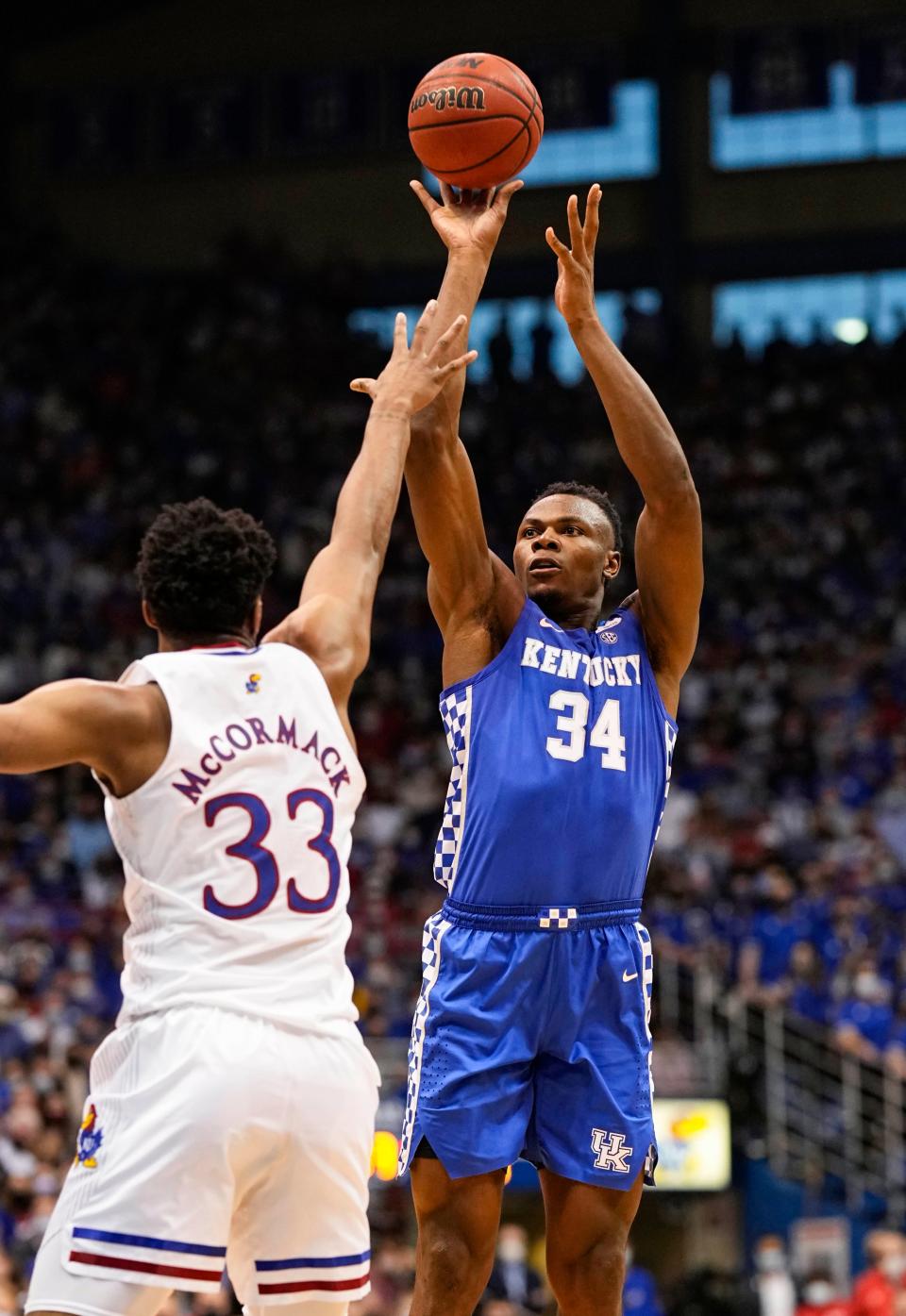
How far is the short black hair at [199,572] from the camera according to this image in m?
4.20

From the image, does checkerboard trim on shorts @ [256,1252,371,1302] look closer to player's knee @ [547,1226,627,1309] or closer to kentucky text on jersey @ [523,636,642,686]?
player's knee @ [547,1226,627,1309]

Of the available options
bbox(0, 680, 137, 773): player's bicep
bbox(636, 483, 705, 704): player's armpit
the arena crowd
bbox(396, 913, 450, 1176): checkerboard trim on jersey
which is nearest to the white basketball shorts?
bbox(0, 680, 137, 773): player's bicep

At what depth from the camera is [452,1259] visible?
491 centimetres

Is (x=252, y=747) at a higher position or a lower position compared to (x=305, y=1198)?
higher

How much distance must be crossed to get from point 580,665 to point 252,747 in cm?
148

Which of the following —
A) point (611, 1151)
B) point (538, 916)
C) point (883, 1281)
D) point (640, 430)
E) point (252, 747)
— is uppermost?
point (640, 430)

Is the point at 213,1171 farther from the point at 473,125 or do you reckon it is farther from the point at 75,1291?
the point at 473,125

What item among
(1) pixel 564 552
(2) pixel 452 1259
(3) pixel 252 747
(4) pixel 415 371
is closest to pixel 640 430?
(1) pixel 564 552

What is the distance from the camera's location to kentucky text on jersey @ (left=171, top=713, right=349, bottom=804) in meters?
4.00

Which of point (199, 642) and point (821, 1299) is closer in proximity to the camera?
point (199, 642)

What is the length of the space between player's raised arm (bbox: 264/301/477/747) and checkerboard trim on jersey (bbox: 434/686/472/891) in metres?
0.69

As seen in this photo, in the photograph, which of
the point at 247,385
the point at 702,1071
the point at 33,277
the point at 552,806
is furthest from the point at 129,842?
the point at 33,277

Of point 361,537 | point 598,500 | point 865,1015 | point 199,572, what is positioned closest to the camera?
point 199,572

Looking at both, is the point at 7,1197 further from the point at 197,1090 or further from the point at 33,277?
the point at 33,277
